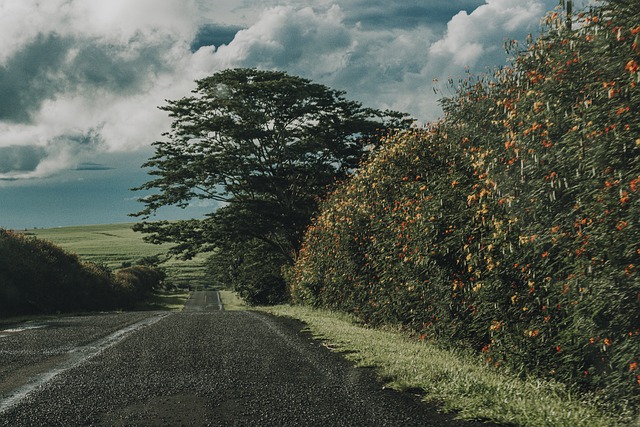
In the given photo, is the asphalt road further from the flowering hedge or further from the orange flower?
the orange flower

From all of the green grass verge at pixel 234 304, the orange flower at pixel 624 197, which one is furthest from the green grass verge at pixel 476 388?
the green grass verge at pixel 234 304

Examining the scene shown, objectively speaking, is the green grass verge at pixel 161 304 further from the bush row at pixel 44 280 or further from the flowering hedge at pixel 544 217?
the flowering hedge at pixel 544 217

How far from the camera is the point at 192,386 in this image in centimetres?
613

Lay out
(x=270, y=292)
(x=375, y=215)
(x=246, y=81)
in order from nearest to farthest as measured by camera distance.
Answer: (x=375, y=215) < (x=246, y=81) < (x=270, y=292)

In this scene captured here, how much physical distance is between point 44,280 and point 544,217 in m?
24.0

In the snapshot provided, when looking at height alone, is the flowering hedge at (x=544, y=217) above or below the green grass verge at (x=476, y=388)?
above

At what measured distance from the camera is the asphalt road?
4871mm

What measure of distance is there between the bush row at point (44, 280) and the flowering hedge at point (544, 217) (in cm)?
1797

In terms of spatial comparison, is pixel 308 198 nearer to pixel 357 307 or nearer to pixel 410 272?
pixel 357 307

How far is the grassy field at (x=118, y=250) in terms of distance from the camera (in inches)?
3588

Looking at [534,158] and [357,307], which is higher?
[534,158]

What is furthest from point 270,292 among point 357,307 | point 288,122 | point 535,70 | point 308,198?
point 535,70

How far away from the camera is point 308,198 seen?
99.3 ft

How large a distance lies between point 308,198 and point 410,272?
2034 centimetres
